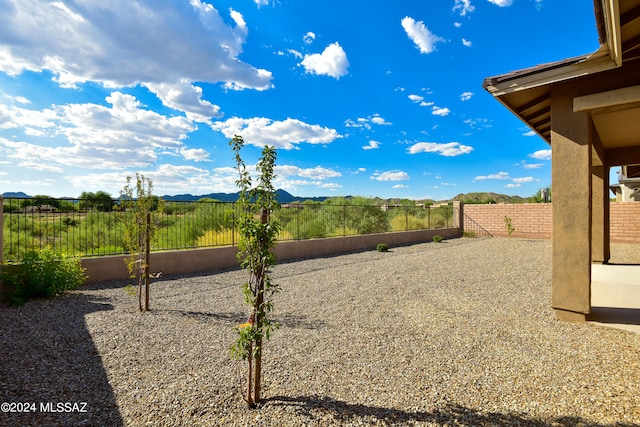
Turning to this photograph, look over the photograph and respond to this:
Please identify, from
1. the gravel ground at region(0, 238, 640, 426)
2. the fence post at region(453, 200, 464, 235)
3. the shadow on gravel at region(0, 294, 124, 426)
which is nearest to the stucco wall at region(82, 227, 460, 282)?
the gravel ground at region(0, 238, 640, 426)

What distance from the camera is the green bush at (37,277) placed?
5.66m

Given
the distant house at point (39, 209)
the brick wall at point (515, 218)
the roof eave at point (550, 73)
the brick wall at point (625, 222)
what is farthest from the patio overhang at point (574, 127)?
the brick wall at point (515, 218)

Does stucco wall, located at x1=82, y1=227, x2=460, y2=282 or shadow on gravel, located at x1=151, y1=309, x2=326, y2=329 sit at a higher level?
stucco wall, located at x1=82, y1=227, x2=460, y2=282

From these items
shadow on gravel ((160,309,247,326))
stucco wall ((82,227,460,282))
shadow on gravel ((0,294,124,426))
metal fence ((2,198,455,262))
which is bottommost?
shadow on gravel ((0,294,124,426))

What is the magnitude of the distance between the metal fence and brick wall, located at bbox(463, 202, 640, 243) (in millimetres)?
7234

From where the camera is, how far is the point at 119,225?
8.38 metres

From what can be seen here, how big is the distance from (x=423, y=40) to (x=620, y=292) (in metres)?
9.33

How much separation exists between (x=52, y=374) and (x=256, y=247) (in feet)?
8.14

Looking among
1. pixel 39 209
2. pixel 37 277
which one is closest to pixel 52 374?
pixel 37 277

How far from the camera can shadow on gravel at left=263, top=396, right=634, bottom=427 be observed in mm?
2338

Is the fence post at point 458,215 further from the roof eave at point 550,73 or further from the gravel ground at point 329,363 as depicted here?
the roof eave at point 550,73

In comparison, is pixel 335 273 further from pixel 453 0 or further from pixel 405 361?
pixel 453 0

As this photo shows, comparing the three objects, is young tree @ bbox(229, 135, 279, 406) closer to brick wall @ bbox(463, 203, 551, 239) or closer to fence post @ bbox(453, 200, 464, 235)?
brick wall @ bbox(463, 203, 551, 239)

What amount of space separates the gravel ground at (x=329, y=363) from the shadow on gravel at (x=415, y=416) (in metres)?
0.01
